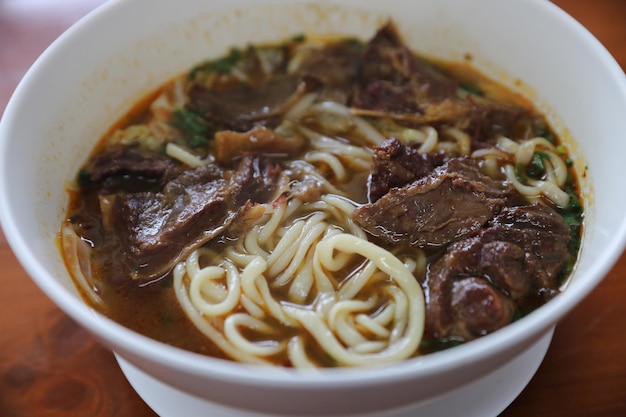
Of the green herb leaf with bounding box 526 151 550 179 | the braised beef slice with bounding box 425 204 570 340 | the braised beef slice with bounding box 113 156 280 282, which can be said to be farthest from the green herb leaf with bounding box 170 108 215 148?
the green herb leaf with bounding box 526 151 550 179

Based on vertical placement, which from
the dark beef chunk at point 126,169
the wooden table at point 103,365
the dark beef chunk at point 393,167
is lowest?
the wooden table at point 103,365

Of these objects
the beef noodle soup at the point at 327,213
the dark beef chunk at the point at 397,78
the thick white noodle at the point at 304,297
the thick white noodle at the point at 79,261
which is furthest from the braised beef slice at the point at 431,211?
the thick white noodle at the point at 79,261

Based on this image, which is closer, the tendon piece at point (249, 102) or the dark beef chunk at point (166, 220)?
the dark beef chunk at point (166, 220)

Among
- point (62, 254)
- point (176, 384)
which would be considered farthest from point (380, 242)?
point (62, 254)

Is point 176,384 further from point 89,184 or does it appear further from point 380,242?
point 89,184

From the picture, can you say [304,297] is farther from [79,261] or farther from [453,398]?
[79,261]

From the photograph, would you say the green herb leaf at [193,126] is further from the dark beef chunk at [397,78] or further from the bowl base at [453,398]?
the bowl base at [453,398]

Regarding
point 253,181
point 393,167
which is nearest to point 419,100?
point 393,167

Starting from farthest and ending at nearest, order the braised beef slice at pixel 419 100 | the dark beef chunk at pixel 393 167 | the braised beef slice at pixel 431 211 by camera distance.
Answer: the braised beef slice at pixel 419 100, the dark beef chunk at pixel 393 167, the braised beef slice at pixel 431 211

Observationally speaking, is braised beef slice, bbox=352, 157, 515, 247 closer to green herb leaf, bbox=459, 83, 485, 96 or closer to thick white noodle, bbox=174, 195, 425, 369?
thick white noodle, bbox=174, 195, 425, 369
